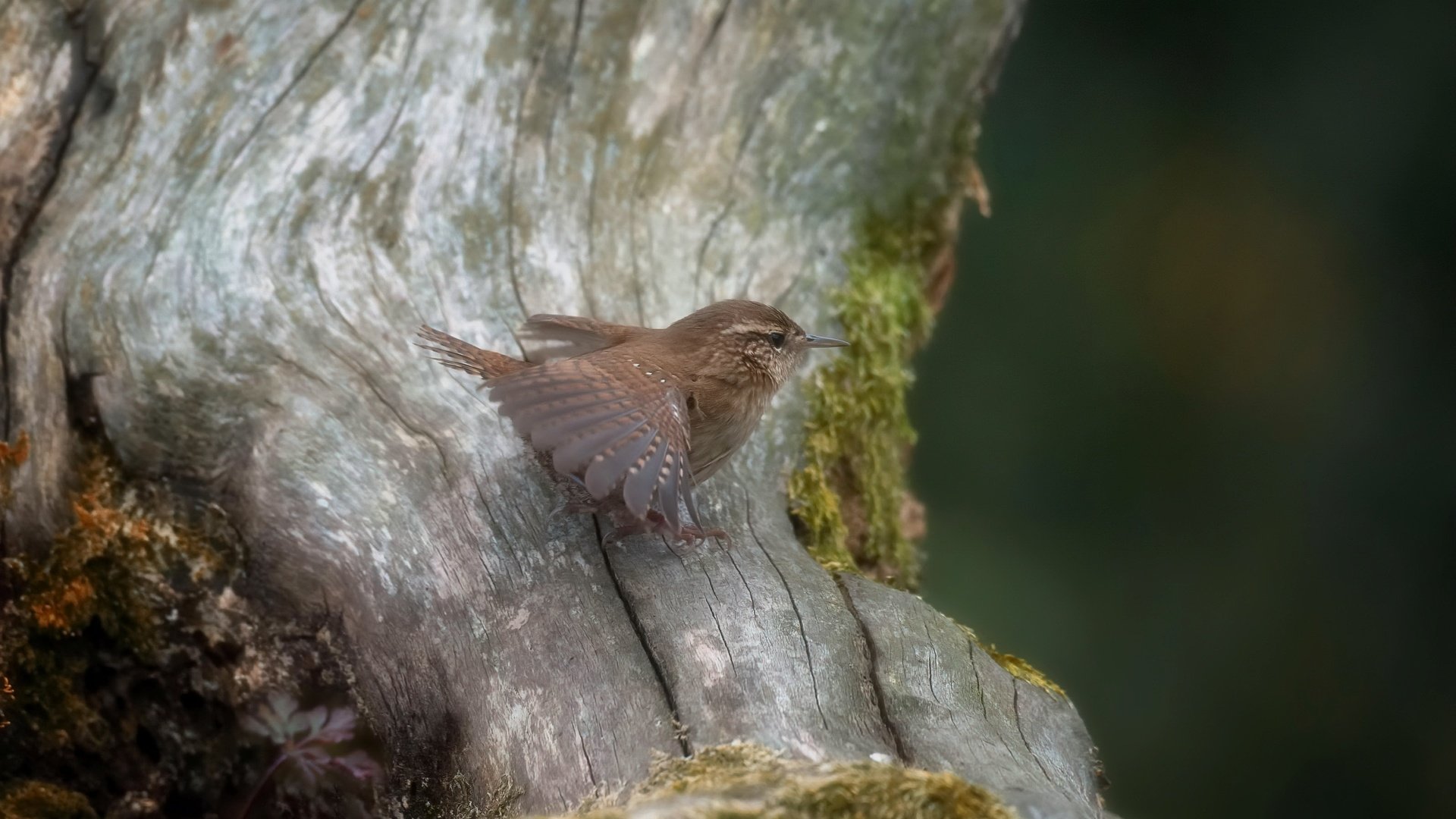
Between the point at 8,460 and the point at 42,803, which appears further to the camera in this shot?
the point at 8,460

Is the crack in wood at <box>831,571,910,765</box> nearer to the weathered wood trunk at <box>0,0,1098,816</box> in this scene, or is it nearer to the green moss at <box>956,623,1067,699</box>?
the weathered wood trunk at <box>0,0,1098,816</box>

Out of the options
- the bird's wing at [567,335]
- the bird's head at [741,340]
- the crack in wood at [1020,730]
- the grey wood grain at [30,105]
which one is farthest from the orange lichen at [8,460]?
the crack in wood at [1020,730]

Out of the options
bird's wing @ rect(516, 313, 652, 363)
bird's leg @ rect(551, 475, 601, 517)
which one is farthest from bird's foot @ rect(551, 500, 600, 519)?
bird's wing @ rect(516, 313, 652, 363)

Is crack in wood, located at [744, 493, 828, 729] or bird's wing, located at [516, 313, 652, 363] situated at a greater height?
bird's wing, located at [516, 313, 652, 363]

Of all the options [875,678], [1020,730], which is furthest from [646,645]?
[1020,730]

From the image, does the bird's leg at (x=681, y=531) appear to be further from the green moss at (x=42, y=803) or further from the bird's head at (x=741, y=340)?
the green moss at (x=42, y=803)

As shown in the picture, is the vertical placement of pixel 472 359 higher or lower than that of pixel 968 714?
higher

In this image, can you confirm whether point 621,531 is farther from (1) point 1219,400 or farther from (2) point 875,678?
(1) point 1219,400
